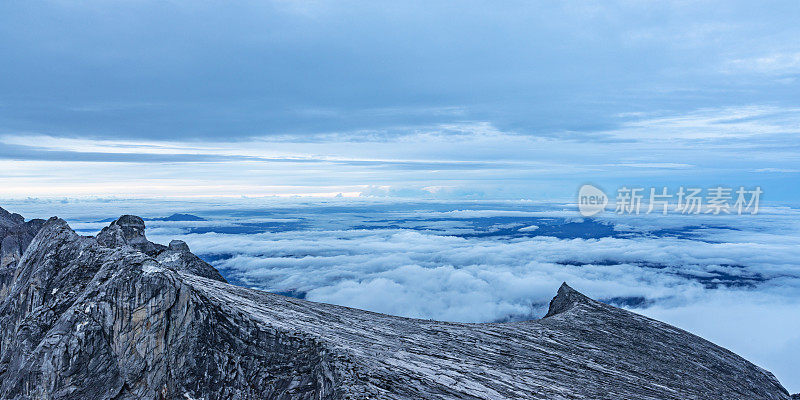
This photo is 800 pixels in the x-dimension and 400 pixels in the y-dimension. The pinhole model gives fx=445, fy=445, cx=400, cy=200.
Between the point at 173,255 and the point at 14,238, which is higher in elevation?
the point at 173,255

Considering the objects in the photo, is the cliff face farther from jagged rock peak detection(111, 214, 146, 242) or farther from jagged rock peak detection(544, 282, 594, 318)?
jagged rock peak detection(111, 214, 146, 242)

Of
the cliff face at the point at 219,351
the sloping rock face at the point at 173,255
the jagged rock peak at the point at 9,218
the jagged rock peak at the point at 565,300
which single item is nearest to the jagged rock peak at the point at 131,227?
the sloping rock face at the point at 173,255

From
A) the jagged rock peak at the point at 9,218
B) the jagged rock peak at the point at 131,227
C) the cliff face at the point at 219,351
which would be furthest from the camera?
the jagged rock peak at the point at 9,218

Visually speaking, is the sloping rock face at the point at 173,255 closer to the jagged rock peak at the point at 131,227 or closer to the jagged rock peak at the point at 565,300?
A: the jagged rock peak at the point at 131,227

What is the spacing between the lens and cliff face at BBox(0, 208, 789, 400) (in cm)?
1772

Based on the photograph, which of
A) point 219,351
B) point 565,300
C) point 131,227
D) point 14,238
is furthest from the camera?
point 14,238

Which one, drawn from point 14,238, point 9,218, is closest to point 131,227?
point 14,238

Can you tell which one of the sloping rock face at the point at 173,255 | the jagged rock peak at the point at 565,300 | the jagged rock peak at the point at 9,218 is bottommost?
the jagged rock peak at the point at 565,300

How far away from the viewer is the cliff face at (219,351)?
1772 centimetres

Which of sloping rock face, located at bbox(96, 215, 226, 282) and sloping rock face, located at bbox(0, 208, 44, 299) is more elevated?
sloping rock face, located at bbox(96, 215, 226, 282)

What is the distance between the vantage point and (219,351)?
59.9 ft

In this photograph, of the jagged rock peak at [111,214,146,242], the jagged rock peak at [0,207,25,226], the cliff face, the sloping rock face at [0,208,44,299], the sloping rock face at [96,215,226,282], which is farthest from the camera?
the jagged rock peak at [0,207,25,226]

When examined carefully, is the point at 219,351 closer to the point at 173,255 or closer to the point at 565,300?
the point at 173,255

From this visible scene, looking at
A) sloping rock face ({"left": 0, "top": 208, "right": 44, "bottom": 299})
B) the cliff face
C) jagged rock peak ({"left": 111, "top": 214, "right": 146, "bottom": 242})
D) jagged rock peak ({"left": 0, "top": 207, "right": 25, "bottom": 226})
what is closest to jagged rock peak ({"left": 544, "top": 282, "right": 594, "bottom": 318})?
the cliff face
